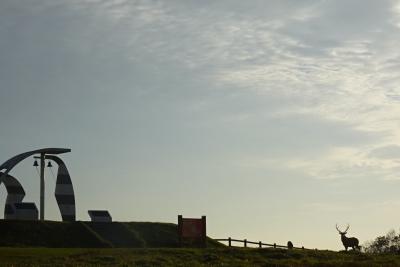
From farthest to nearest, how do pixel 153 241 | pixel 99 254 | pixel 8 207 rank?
pixel 8 207, pixel 153 241, pixel 99 254

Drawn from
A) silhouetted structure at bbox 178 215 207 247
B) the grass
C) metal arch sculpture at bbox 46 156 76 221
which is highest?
metal arch sculpture at bbox 46 156 76 221

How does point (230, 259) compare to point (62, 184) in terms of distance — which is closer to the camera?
point (230, 259)

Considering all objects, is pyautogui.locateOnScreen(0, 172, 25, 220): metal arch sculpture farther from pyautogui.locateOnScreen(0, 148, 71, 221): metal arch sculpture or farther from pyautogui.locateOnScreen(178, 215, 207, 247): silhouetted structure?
pyautogui.locateOnScreen(178, 215, 207, 247): silhouetted structure

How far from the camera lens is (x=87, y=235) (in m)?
72.1

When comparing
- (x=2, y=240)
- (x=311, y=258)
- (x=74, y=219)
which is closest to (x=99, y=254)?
(x=311, y=258)

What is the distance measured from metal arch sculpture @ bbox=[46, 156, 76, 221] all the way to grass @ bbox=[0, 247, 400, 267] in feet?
85.5

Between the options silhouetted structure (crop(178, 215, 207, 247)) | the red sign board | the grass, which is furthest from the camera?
the red sign board

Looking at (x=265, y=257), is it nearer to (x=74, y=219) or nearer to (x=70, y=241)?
(x=70, y=241)

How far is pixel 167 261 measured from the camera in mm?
47562

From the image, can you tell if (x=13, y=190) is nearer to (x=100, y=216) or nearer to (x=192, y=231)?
(x=100, y=216)

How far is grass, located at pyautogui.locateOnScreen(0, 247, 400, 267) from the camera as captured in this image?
148 ft

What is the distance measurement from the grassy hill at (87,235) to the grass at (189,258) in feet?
44.3

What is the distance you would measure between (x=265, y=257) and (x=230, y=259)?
4.31 metres

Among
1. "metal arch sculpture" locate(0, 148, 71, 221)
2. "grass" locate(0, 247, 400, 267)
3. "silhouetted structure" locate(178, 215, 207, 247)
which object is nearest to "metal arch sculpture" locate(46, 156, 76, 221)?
"metal arch sculpture" locate(0, 148, 71, 221)
